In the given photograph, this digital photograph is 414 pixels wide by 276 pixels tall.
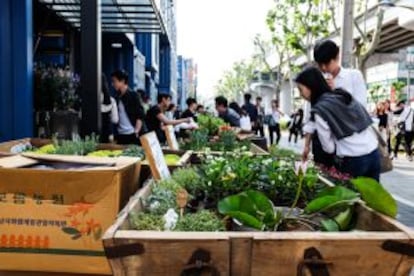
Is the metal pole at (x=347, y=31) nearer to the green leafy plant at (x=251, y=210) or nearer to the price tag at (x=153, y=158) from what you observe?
the price tag at (x=153, y=158)

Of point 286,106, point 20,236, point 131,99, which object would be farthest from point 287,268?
point 286,106

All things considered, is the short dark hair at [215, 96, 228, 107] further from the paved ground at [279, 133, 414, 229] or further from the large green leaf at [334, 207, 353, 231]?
the large green leaf at [334, 207, 353, 231]

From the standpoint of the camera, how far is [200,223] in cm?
240

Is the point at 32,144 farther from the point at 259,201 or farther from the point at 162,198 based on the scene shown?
the point at 259,201

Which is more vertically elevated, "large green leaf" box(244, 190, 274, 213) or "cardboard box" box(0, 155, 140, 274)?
"large green leaf" box(244, 190, 274, 213)

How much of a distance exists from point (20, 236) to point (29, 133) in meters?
5.43

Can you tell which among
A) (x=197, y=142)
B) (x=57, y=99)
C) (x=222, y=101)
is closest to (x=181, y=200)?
(x=197, y=142)

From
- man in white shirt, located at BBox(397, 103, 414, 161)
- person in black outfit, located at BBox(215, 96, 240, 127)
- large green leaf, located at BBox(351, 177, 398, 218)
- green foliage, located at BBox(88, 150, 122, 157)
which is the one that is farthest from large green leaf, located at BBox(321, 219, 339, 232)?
man in white shirt, located at BBox(397, 103, 414, 161)

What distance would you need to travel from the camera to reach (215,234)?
217 centimetres

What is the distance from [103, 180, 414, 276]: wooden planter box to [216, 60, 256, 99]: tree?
3400 inches

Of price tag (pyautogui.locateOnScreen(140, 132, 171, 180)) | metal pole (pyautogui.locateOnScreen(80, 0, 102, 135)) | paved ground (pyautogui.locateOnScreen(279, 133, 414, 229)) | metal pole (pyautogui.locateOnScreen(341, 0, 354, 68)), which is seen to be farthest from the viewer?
metal pole (pyautogui.locateOnScreen(341, 0, 354, 68))

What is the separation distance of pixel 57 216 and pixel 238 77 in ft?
316

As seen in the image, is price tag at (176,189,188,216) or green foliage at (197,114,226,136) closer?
price tag at (176,189,188,216)

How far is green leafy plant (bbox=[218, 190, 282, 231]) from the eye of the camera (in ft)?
8.13
